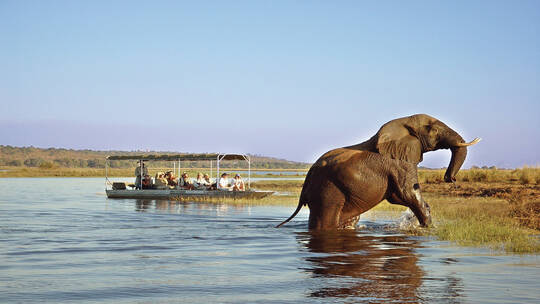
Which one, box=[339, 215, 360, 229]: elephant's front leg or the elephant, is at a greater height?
the elephant

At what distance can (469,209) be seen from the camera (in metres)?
19.8

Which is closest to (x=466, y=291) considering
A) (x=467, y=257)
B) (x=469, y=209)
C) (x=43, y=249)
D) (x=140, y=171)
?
(x=467, y=257)

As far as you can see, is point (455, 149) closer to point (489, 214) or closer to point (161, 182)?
point (489, 214)

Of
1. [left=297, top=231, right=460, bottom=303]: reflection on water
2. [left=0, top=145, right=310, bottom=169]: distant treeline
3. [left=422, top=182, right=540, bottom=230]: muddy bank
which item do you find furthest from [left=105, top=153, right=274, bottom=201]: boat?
[left=0, top=145, right=310, bottom=169]: distant treeline

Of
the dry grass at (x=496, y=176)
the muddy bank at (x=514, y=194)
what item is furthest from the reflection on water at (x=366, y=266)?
the dry grass at (x=496, y=176)

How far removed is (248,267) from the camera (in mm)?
10406

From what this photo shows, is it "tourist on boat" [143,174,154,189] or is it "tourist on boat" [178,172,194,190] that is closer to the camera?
"tourist on boat" [178,172,194,190]

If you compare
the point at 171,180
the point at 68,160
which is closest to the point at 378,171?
the point at 171,180

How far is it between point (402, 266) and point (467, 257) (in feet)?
5.65

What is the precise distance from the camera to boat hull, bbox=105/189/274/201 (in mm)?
29953

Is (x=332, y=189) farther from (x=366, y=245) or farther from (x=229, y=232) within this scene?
(x=229, y=232)

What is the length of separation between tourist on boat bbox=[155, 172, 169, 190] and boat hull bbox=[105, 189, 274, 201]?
153cm

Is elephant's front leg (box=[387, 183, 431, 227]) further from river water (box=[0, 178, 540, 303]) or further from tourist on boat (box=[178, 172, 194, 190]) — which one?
tourist on boat (box=[178, 172, 194, 190])

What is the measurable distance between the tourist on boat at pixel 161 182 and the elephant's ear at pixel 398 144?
70.6 ft
